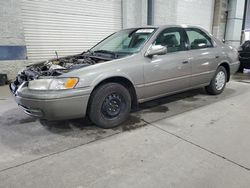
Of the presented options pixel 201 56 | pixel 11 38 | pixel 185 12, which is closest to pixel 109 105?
pixel 201 56

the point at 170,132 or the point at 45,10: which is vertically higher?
the point at 45,10

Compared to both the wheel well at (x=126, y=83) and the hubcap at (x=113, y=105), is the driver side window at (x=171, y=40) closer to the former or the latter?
the wheel well at (x=126, y=83)

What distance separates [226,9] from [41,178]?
43.3 ft

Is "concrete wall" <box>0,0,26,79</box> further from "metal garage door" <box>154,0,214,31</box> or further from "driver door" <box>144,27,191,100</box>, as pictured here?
"metal garage door" <box>154,0,214,31</box>

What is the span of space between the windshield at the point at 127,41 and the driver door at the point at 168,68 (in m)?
0.22

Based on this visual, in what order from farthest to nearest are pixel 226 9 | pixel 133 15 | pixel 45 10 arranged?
pixel 226 9
pixel 133 15
pixel 45 10

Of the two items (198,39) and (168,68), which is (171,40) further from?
(198,39)

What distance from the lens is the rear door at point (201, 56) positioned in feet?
12.7

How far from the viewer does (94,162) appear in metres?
2.26

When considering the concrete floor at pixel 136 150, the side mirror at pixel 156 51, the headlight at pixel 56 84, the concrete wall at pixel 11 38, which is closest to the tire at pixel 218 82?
the concrete floor at pixel 136 150

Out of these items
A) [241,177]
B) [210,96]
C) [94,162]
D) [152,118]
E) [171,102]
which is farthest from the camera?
[210,96]

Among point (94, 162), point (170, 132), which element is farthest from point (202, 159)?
point (94, 162)

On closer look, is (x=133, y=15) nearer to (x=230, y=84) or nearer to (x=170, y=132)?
(x=230, y=84)

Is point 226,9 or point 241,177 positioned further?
point 226,9
